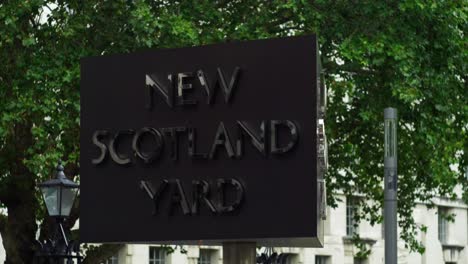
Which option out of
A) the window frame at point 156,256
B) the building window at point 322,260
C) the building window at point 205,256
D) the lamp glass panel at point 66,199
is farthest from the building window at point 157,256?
the lamp glass panel at point 66,199

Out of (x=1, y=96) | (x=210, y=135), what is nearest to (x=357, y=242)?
(x=1, y=96)

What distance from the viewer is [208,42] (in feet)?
107

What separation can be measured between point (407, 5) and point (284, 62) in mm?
17239

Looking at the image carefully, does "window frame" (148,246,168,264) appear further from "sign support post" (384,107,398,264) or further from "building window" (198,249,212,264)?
"sign support post" (384,107,398,264)

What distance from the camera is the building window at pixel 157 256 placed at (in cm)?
5325

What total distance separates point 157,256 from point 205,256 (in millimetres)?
2705

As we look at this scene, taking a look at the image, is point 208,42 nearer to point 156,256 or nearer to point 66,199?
point 66,199

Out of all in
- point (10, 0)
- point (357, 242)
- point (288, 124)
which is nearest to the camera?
point (288, 124)

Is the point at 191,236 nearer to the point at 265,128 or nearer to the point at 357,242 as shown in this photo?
the point at 265,128

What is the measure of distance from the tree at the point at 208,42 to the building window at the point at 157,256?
16867 millimetres

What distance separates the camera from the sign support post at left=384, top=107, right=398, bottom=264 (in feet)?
69.9

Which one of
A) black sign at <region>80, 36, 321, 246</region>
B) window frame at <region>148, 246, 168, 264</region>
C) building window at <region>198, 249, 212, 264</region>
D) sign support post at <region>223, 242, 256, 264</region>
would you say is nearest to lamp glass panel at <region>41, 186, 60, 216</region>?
black sign at <region>80, 36, 321, 246</region>

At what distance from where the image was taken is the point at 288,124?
16.2 m

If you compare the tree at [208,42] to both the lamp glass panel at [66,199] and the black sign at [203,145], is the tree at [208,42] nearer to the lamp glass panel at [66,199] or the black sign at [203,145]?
the lamp glass panel at [66,199]
